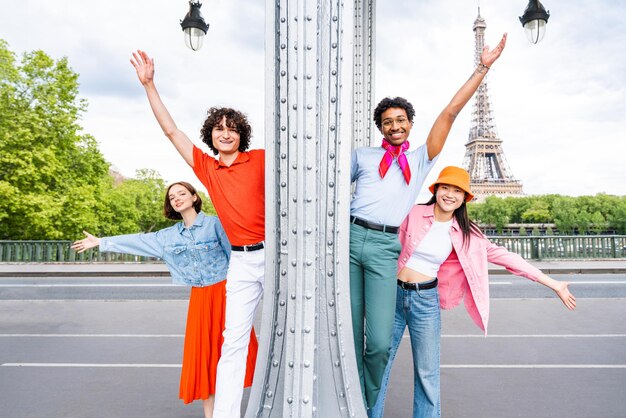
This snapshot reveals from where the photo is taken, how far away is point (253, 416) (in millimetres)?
2227

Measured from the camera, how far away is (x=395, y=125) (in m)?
2.88

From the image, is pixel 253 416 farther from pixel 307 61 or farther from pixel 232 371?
pixel 307 61

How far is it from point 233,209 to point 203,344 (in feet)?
3.62

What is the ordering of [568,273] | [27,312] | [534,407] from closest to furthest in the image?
[534,407] < [27,312] < [568,273]

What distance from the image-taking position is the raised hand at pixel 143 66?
106 inches

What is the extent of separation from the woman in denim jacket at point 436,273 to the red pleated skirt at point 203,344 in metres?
1.05

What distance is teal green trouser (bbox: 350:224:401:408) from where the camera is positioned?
2.67 meters

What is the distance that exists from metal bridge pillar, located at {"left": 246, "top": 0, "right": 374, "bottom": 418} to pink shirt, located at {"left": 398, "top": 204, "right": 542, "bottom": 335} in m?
0.97

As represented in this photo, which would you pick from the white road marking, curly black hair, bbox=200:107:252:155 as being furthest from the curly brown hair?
→ the white road marking

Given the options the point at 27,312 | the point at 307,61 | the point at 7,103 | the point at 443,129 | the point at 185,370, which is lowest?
the point at 27,312

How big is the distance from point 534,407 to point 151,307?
675 centimetres

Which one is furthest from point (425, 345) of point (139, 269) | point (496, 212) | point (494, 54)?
point (496, 212)

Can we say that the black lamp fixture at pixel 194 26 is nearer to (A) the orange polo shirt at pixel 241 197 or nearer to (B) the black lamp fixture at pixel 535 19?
(B) the black lamp fixture at pixel 535 19

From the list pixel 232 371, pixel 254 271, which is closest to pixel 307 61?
pixel 254 271
